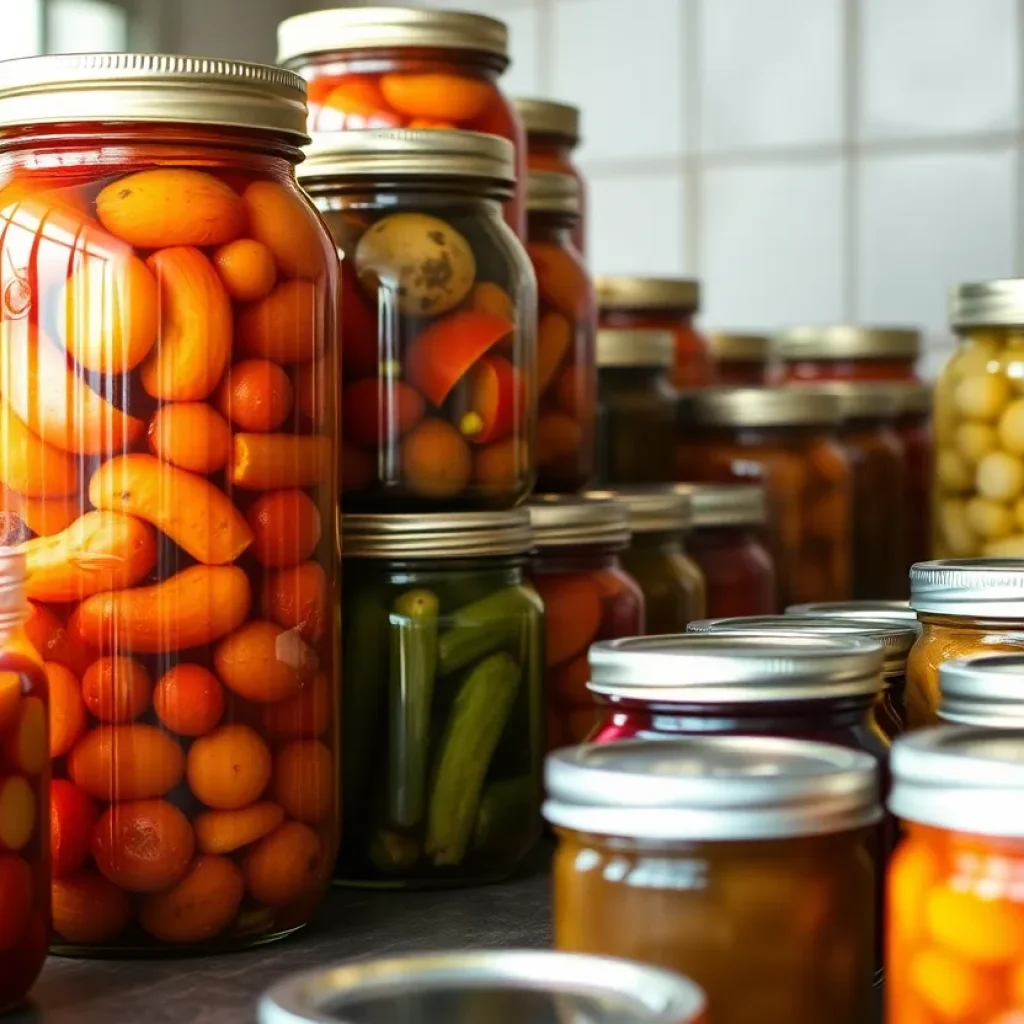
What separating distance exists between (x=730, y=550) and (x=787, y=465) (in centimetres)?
10

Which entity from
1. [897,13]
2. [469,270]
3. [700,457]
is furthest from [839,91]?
[469,270]

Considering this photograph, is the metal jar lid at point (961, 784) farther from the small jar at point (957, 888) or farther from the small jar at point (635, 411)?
the small jar at point (635, 411)

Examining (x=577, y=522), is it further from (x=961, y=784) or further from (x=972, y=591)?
(x=961, y=784)

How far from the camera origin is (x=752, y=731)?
69 cm

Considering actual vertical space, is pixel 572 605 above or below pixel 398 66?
below

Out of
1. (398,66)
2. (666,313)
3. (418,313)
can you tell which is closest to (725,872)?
(418,313)

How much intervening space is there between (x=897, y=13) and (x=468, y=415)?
3.91 ft

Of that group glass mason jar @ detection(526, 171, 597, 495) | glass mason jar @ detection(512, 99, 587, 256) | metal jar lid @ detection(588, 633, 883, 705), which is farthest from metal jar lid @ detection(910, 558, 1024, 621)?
glass mason jar @ detection(512, 99, 587, 256)

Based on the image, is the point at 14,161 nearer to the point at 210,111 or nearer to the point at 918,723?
the point at 210,111

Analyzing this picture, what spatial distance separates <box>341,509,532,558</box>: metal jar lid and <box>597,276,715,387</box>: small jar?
1.62 ft

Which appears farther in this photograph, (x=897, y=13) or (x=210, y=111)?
(x=897, y=13)

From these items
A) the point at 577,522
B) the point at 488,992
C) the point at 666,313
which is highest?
the point at 666,313

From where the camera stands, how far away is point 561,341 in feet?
3.56

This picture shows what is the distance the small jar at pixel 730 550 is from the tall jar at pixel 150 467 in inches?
18.2
